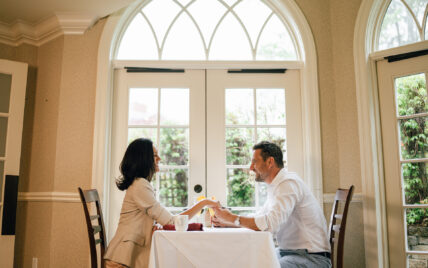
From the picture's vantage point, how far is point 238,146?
10.2ft

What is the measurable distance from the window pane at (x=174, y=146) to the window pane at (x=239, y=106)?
1.42ft

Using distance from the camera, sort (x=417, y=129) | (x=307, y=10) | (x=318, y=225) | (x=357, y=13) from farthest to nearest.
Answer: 1. (x=307, y=10)
2. (x=357, y=13)
3. (x=417, y=129)
4. (x=318, y=225)

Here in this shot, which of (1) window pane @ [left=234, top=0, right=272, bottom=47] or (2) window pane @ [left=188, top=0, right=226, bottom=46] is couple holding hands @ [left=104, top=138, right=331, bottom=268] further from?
(1) window pane @ [left=234, top=0, right=272, bottom=47]

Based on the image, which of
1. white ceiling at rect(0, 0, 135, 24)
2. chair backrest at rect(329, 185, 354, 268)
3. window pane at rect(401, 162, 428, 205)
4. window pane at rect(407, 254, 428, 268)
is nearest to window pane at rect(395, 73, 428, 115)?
window pane at rect(401, 162, 428, 205)

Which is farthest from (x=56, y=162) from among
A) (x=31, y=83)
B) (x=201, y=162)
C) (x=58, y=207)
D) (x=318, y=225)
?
(x=318, y=225)

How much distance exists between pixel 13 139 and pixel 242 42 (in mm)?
2206

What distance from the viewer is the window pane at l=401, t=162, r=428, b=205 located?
2.60 meters

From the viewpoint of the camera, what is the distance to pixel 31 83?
3.25m

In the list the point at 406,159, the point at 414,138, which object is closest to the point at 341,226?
the point at 406,159

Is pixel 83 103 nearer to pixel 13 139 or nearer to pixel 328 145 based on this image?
pixel 13 139

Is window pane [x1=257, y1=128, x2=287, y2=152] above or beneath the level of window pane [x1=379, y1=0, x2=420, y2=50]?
beneath

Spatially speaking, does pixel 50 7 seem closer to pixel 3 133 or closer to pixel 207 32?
pixel 3 133

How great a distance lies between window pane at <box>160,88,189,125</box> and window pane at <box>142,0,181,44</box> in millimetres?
521

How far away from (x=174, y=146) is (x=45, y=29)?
5.29ft
